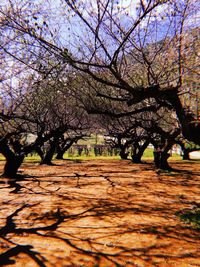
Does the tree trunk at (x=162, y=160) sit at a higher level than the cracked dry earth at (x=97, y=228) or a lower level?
higher

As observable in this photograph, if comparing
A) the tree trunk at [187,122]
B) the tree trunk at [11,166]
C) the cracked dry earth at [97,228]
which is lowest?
the cracked dry earth at [97,228]

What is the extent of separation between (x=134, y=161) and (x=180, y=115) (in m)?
14.7

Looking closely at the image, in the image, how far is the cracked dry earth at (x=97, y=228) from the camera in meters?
4.02

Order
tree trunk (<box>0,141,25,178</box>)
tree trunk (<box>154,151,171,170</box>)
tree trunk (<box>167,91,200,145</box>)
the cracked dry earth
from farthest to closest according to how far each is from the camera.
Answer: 1. tree trunk (<box>154,151,171,170</box>)
2. tree trunk (<box>0,141,25,178</box>)
3. tree trunk (<box>167,91,200,145</box>)
4. the cracked dry earth

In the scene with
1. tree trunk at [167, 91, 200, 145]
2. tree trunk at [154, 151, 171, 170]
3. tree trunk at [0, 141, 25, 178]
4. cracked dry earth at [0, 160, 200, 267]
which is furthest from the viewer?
tree trunk at [154, 151, 171, 170]

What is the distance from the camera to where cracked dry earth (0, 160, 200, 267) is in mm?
4016

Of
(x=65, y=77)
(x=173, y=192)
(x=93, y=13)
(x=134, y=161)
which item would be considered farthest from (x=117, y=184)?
(x=134, y=161)

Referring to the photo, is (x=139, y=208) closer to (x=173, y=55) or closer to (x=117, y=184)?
(x=117, y=184)

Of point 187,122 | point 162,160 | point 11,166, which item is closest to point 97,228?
point 187,122

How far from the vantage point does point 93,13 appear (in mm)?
5422

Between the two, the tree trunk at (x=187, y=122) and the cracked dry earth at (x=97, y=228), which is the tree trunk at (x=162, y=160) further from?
the tree trunk at (x=187, y=122)

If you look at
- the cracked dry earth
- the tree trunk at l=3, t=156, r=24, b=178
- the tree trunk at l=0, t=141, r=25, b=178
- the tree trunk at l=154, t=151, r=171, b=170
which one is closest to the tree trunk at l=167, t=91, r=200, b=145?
the cracked dry earth

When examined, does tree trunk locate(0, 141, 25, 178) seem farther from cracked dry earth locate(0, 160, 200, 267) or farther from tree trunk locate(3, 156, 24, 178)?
cracked dry earth locate(0, 160, 200, 267)

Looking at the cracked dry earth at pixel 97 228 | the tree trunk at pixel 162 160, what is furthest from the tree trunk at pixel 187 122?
the tree trunk at pixel 162 160
